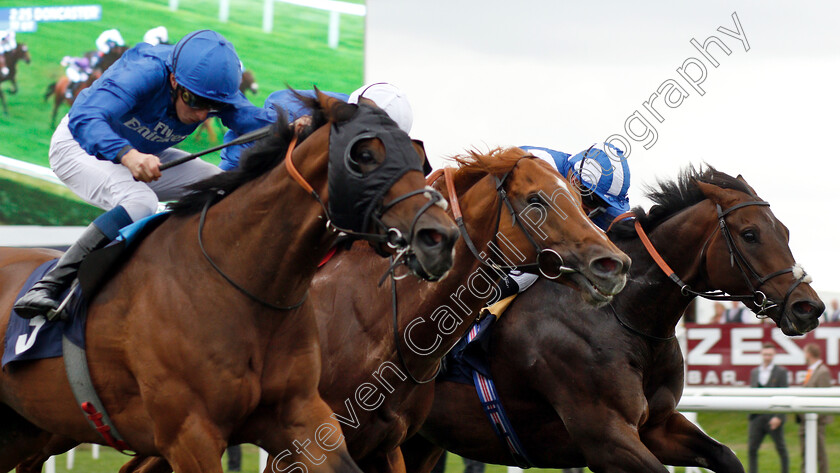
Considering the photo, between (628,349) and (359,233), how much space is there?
1994 millimetres

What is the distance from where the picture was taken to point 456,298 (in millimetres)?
4035

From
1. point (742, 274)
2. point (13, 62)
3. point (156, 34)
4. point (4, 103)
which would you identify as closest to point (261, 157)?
point (742, 274)

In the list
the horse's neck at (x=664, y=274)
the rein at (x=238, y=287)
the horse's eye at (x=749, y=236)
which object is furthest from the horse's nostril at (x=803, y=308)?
the rein at (x=238, y=287)

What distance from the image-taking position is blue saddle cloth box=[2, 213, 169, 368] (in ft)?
11.5

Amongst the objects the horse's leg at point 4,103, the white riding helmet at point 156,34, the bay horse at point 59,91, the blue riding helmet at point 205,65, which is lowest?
the horse's leg at point 4,103

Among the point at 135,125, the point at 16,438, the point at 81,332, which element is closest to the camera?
the point at 81,332

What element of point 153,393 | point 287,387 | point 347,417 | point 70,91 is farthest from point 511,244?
point 70,91

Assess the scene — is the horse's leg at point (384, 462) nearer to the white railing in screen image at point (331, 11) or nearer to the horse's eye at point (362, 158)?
the horse's eye at point (362, 158)

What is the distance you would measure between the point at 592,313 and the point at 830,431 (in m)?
6.49

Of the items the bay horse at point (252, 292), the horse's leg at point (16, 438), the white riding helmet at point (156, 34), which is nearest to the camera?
the bay horse at point (252, 292)

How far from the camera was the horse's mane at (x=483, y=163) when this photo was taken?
4082 mm

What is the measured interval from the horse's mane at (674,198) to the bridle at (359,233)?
6.94 feet

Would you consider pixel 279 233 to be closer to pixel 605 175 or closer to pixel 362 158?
pixel 362 158

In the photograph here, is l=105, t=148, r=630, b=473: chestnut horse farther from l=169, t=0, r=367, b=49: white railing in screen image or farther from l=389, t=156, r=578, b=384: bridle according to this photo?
l=169, t=0, r=367, b=49: white railing in screen image
